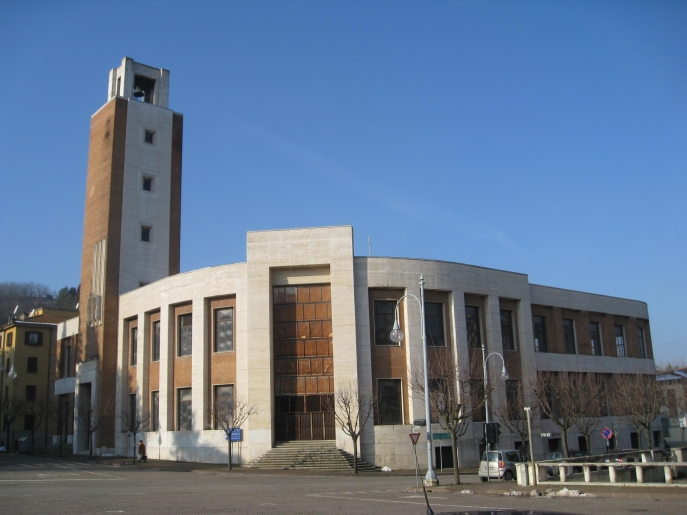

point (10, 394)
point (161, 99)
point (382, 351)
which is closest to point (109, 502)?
point (382, 351)

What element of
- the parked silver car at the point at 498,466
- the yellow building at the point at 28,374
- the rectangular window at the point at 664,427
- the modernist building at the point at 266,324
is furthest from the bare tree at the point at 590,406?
the yellow building at the point at 28,374

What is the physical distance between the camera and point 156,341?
49219 millimetres

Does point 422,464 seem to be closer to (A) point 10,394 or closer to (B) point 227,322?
(B) point 227,322

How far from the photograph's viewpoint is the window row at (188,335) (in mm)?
44375

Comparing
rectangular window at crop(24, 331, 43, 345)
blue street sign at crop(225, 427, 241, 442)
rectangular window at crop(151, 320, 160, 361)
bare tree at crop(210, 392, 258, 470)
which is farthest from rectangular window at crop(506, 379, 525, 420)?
rectangular window at crop(24, 331, 43, 345)

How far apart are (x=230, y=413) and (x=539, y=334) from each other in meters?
23.0

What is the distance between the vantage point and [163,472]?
3653 cm

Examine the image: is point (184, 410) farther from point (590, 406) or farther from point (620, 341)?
point (620, 341)

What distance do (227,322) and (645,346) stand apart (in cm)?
3641

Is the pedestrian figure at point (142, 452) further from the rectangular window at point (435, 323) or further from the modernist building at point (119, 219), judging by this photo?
the rectangular window at point (435, 323)

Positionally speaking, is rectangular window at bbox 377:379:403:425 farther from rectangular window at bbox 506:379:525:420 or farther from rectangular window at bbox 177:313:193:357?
rectangular window at bbox 177:313:193:357

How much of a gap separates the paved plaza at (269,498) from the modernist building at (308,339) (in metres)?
10.3

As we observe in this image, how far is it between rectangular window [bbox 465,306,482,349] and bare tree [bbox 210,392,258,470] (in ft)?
47.8

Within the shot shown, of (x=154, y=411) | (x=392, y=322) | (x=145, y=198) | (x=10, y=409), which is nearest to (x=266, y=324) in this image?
(x=392, y=322)
